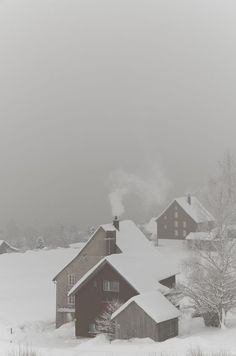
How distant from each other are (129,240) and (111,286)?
6.73 metres

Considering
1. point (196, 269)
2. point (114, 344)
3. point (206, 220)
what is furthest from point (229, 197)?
point (114, 344)

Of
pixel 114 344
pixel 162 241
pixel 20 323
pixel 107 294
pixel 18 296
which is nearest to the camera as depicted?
pixel 114 344

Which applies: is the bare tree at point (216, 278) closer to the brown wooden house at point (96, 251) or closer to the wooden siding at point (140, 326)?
the wooden siding at point (140, 326)

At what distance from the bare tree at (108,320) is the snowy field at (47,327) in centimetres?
118

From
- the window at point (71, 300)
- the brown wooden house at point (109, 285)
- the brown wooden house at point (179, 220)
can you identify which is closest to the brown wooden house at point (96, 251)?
the window at point (71, 300)

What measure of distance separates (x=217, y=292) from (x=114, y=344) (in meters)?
7.99

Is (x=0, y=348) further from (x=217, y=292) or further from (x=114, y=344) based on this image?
(x=217, y=292)

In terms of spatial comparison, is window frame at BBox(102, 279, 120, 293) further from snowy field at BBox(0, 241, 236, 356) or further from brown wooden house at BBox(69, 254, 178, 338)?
snowy field at BBox(0, 241, 236, 356)

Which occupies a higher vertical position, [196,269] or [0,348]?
[196,269]

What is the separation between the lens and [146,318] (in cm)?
3875

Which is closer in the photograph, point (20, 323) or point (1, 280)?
point (20, 323)

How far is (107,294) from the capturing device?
4403 cm

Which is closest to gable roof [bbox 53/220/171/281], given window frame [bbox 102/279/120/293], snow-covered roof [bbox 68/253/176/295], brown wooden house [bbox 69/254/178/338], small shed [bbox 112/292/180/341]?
snow-covered roof [bbox 68/253/176/295]

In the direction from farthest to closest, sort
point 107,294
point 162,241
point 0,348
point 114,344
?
point 162,241
point 107,294
point 114,344
point 0,348
